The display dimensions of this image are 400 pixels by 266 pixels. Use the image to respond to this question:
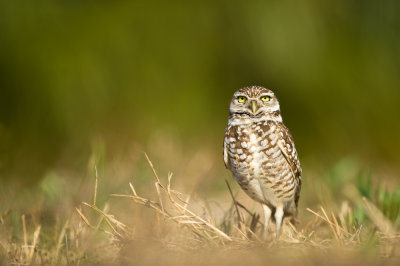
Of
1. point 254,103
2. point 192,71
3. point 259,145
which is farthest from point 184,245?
point 192,71

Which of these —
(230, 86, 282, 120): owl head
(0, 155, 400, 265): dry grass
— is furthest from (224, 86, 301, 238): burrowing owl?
(0, 155, 400, 265): dry grass

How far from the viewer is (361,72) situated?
6.14 metres

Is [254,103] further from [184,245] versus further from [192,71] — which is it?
[192,71]

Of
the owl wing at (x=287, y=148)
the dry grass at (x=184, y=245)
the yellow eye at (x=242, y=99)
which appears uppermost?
the yellow eye at (x=242, y=99)

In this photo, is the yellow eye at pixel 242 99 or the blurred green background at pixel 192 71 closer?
the yellow eye at pixel 242 99

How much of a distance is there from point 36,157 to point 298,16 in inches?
121

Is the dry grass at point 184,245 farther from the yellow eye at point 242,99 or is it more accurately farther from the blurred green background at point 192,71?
the blurred green background at point 192,71

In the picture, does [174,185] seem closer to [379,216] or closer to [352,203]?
[352,203]

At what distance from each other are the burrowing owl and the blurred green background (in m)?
2.56

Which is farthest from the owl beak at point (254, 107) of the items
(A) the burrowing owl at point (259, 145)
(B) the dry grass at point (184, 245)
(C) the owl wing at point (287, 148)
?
(B) the dry grass at point (184, 245)

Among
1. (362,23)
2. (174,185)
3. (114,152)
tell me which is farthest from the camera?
(362,23)

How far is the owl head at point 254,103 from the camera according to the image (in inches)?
125

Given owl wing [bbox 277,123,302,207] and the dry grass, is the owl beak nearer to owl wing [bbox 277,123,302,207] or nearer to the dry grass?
owl wing [bbox 277,123,302,207]

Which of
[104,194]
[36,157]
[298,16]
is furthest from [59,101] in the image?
[104,194]
